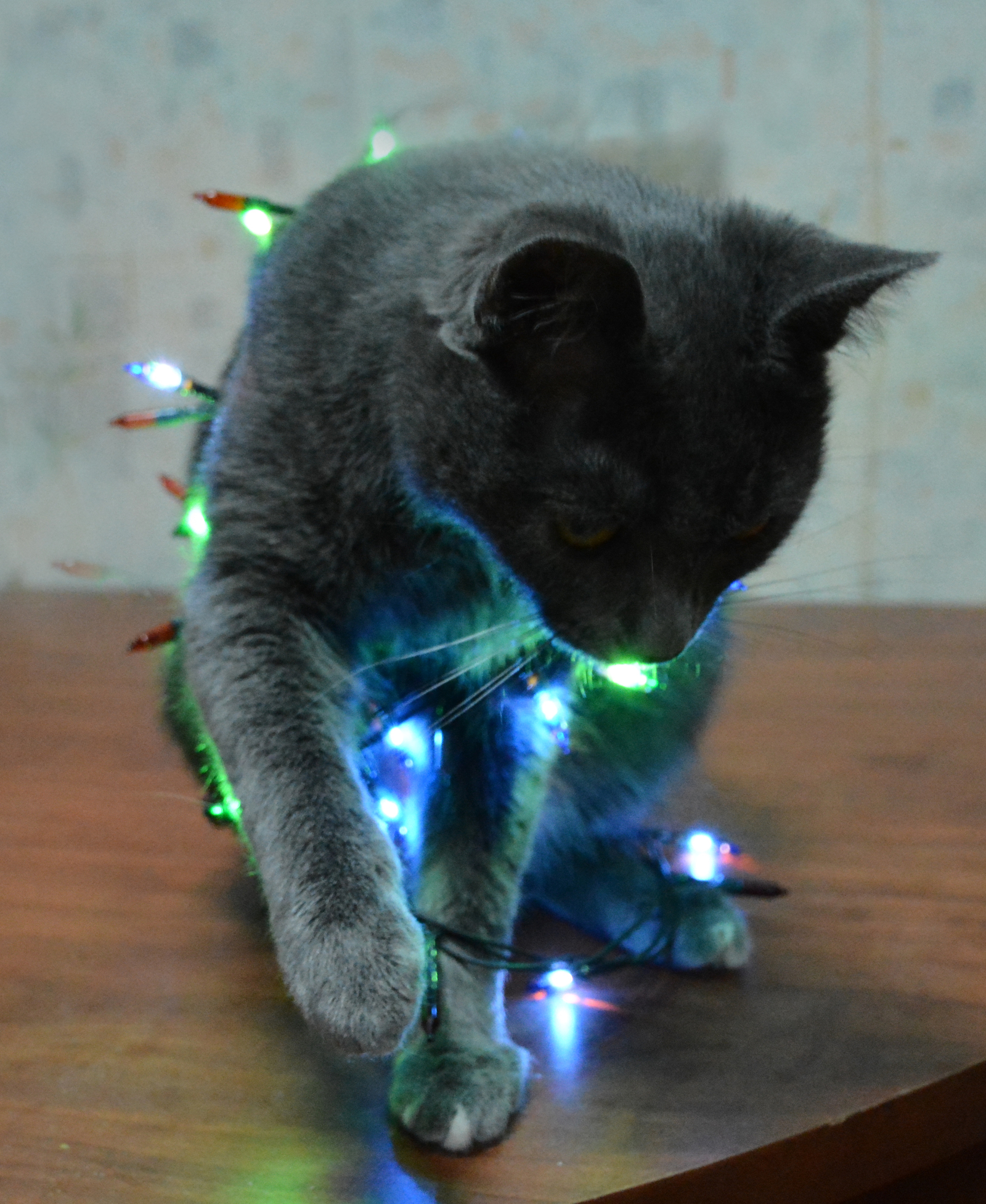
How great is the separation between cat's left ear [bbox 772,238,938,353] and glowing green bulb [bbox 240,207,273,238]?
39 centimetres

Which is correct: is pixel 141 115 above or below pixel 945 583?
above

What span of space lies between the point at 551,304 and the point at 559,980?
0.46 meters

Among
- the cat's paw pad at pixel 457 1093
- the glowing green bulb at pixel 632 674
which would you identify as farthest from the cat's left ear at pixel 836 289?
the cat's paw pad at pixel 457 1093

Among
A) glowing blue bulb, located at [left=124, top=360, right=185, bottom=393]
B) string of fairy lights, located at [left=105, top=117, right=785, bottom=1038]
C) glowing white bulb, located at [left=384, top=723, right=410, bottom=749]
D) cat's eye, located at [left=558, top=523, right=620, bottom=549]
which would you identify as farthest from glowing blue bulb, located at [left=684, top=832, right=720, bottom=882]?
glowing blue bulb, located at [left=124, top=360, right=185, bottom=393]

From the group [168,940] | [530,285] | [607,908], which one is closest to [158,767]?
[168,940]

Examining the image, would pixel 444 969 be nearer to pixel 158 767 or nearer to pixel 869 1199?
pixel 869 1199

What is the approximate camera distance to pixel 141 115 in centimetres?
184

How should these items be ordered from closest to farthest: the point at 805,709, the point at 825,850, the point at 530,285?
the point at 530,285, the point at 825,850, the point at 805,709

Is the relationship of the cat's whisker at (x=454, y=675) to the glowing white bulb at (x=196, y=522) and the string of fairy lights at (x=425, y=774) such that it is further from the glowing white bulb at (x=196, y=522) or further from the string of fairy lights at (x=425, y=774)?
the glowing white bulb at (x=196, y=522)

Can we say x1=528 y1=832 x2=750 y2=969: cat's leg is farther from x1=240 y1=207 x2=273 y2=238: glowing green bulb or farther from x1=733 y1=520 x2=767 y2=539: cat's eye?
x1=240 y1=207 x2=273 y2=238: glowing green bulb

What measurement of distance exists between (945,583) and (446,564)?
1249 millimetres

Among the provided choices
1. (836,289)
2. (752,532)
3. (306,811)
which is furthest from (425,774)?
(836,289)

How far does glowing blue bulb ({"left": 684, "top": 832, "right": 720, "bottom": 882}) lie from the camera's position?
0.95 meters

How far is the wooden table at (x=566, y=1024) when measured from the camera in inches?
24.9
